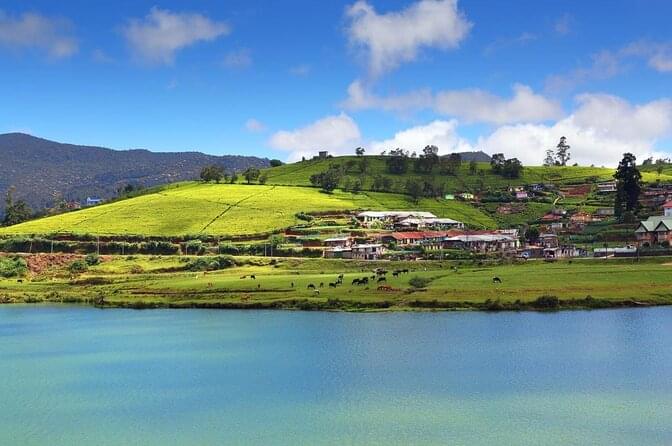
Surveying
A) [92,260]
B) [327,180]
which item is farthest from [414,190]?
[92,260]

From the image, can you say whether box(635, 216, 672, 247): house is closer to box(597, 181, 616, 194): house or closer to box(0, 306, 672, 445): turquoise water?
box(0, 306, 672, 445): turquoise water

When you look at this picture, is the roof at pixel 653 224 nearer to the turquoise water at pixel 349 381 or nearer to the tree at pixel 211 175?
the turquoise water at pixel 349 381

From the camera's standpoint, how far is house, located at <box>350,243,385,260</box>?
10320cm

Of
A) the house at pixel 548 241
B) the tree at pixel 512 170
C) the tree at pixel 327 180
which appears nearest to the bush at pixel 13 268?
the house at pixel 548 241

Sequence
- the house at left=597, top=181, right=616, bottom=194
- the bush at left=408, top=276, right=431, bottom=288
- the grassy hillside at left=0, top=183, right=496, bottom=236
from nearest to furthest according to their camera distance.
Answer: the bush at left=408, top=276, right=431, bottom=288 < the grassy hillside at left=0, top=183, right=496, bottom=236 < the house at left=597, top=181, right=616, bottom=194

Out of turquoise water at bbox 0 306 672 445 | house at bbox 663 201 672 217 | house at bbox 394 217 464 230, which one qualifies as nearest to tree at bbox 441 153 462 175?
house at bbox 394 217 464 230

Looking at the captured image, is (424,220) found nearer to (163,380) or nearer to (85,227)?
(85,227)

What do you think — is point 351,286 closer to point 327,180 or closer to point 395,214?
point 395,214

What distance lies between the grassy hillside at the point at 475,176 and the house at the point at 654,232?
212ft

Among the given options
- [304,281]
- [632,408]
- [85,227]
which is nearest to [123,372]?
[632,408]

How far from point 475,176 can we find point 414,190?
1232 inches

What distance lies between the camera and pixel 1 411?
Answer: 3472 centimetres

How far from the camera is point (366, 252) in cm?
10456

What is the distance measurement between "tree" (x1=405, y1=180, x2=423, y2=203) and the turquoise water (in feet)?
324
